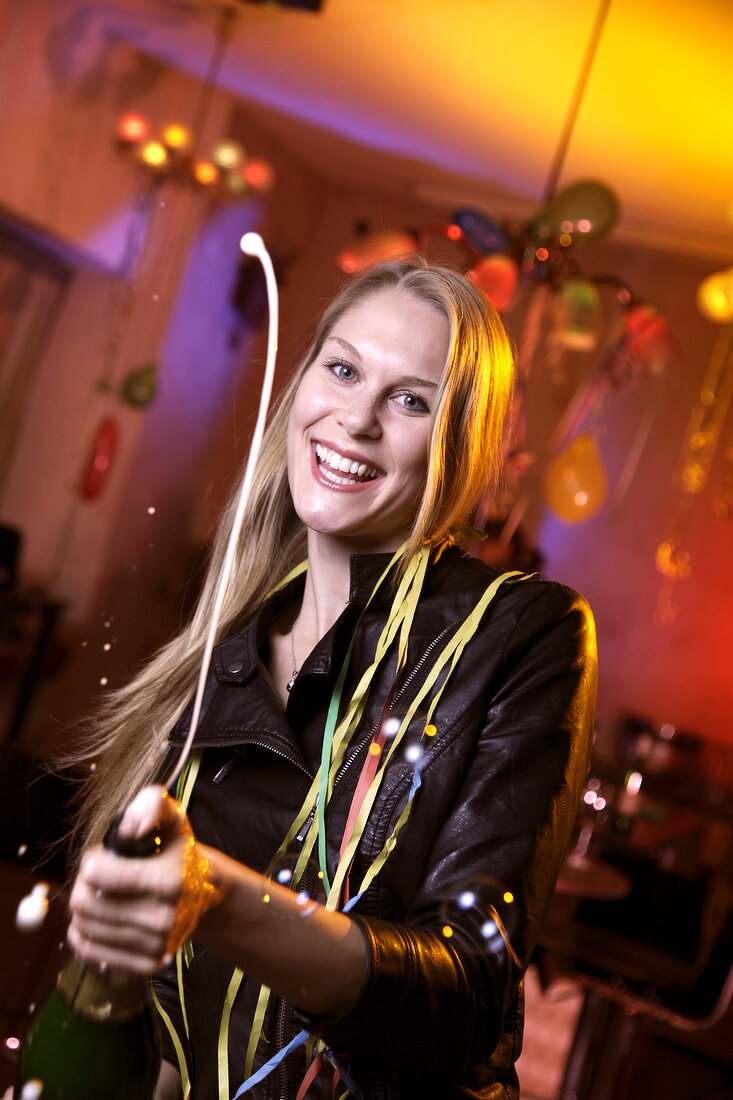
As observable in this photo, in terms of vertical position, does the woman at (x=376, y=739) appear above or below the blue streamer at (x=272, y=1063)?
above

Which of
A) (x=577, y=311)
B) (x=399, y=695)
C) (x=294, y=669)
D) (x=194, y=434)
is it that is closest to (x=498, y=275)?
(x=577, y=311)

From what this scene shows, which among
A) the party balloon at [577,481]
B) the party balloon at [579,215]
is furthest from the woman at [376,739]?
the party balloon at [577,481]

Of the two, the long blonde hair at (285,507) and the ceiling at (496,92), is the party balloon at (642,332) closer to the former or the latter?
the ceiling at (496,92)

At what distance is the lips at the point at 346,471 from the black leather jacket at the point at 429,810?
0.31ft

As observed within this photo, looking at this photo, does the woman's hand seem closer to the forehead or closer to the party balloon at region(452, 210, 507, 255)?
the forehead


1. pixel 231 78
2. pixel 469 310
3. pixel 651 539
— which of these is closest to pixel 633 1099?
pixel 469 310

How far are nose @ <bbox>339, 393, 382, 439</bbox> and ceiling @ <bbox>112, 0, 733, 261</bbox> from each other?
8.50 ft

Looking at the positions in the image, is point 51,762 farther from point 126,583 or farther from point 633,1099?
point 126,583

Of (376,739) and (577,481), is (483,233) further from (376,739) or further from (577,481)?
(376,739)

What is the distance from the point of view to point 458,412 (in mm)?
1129

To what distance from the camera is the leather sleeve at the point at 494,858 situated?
2.59 ft

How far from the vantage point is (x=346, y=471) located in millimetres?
1103

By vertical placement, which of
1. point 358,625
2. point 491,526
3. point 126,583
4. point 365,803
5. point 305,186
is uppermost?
point 305,186

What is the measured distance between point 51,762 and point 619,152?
3848 millimetres
